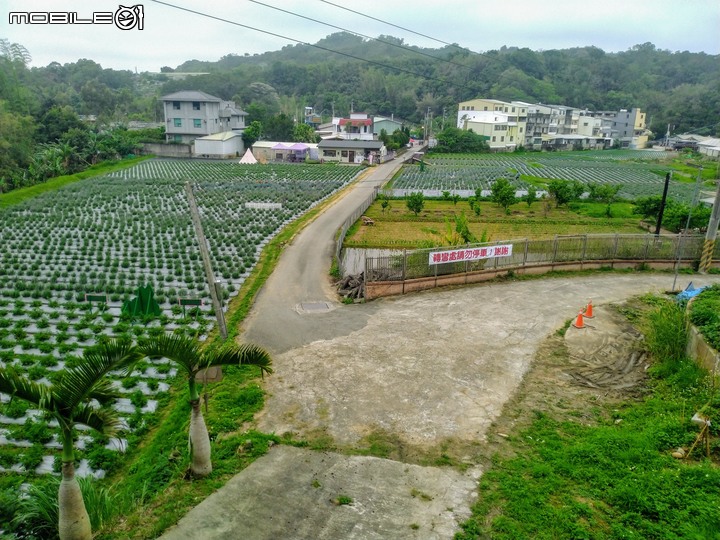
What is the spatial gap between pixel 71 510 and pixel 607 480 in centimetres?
769

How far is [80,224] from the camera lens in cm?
2770

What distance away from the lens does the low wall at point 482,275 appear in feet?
60.5

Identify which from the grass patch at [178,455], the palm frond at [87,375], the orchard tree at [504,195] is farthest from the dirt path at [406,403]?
the orchard tree at [504,195]

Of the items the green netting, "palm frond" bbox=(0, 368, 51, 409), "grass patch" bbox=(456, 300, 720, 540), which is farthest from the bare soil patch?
the green netting

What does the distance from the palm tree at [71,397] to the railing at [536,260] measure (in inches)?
468

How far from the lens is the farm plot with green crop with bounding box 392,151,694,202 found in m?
45.8

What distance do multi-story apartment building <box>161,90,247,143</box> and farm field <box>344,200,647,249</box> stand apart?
36982mm

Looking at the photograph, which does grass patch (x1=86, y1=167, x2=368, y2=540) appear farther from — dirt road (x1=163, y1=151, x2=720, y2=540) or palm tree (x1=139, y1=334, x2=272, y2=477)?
palm tree (x1=139, y1=334, x2=272, y2=477)

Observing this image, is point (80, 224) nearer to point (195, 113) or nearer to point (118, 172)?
point (118, 172)

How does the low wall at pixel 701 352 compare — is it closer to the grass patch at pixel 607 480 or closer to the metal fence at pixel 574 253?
the grass patch at pixel 607 480

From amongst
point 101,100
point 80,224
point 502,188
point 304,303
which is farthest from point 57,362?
point 101,100

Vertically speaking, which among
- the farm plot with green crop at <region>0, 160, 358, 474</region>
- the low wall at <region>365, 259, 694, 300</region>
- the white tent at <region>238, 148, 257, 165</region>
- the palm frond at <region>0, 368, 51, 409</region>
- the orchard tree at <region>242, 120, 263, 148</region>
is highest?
the orchard tree at <region>242, 120, 263, 148</region>

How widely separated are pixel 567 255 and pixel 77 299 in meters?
18.0

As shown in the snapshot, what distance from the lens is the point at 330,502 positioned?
8.12 meters
